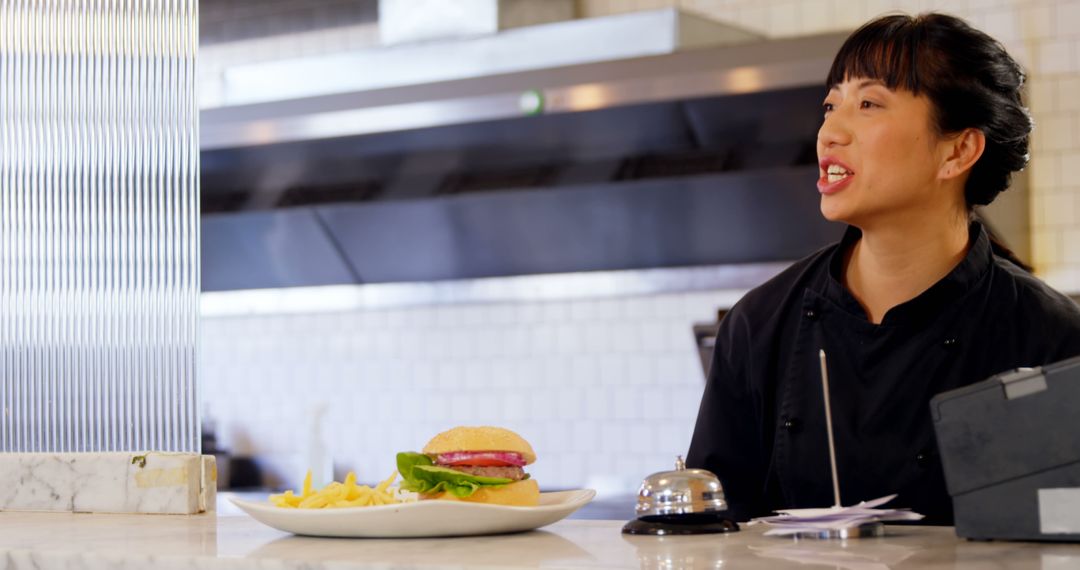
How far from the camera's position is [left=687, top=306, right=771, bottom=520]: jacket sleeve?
7.40 ft

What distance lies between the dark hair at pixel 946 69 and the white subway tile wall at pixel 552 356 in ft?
6.95

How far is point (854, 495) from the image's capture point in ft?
6.91

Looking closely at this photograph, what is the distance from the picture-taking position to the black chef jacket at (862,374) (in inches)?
81.8

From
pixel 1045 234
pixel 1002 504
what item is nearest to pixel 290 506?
pixel 1002 504

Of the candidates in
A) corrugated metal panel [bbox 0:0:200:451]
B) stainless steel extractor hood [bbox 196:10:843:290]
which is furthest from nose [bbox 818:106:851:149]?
stainless steel extractor hood [bbox 196:10:843:290]

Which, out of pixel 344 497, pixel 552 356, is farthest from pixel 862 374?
pixel 552 356

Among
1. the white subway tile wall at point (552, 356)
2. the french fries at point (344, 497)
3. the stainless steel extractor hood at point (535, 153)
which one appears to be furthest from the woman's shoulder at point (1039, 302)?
the white subway tile wall at point (552, 356)

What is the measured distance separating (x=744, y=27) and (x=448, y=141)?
1.07 metres

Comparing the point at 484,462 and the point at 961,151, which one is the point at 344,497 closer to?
the point at 484,462

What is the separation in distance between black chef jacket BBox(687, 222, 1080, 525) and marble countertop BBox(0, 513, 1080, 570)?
1.54ft

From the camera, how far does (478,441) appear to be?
1.63 metres

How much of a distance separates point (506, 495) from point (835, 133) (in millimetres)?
817

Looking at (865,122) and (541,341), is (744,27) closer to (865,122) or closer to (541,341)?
(541,341)

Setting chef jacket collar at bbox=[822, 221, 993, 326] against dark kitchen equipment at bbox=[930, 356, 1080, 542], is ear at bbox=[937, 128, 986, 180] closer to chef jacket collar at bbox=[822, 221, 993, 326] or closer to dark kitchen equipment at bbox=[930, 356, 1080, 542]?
chef jacket collar at bbox=[822, 221, 993, 326]
